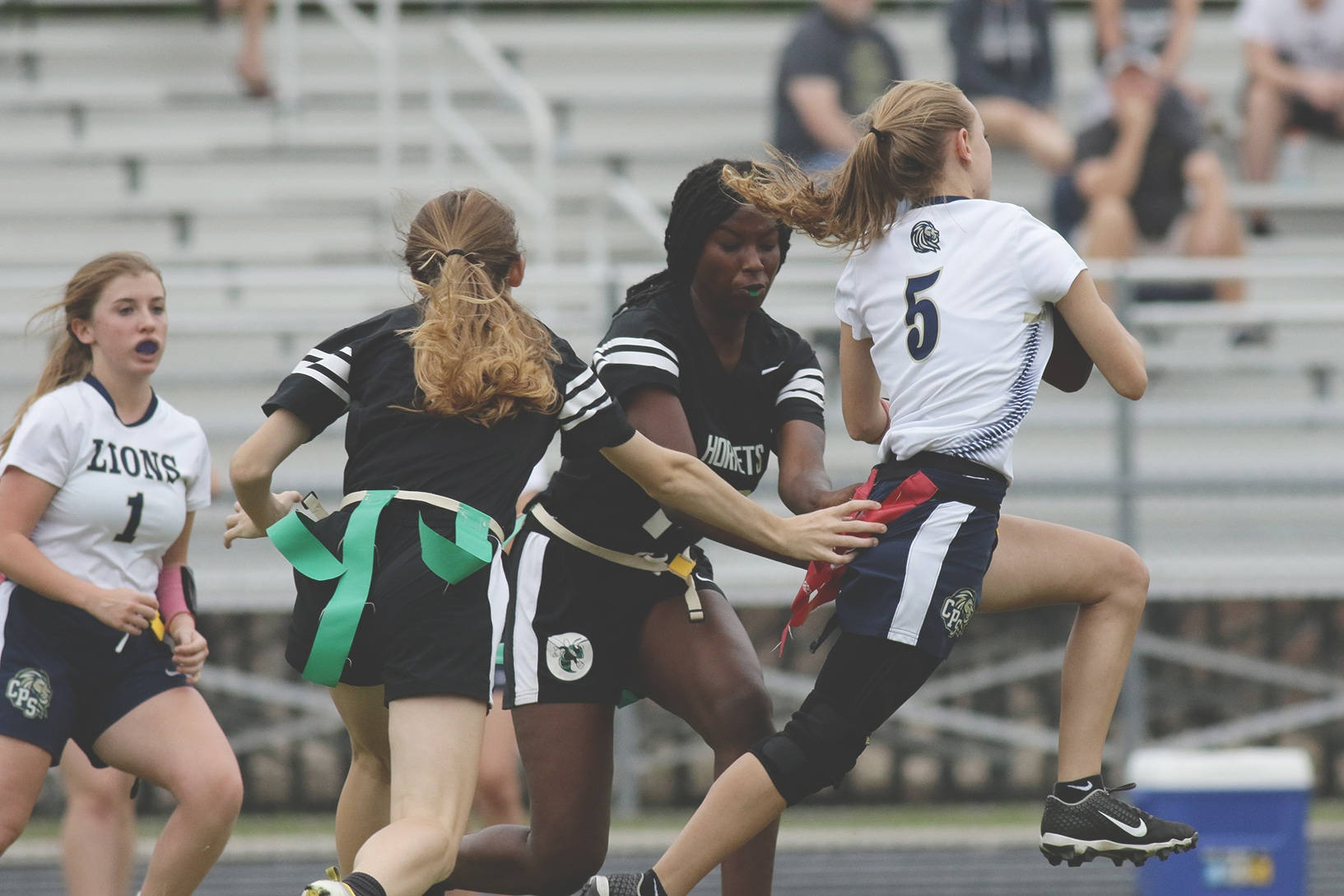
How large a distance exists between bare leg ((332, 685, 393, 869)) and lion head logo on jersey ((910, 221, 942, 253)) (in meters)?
1.73

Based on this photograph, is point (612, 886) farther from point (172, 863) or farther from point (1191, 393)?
point (1191, 393)

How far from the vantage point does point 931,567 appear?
4.04 metres

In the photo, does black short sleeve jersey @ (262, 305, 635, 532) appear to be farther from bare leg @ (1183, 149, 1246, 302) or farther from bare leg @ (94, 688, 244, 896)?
bare leg @ (1183, 149, 1246, 302)

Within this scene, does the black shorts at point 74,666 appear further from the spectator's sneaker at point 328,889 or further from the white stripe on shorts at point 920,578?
the white stripe on shorts at point 920,578

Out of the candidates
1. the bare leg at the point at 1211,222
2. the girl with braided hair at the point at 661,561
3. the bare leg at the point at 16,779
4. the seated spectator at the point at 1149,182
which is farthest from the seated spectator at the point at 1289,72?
the bare leg at the point at 16,779

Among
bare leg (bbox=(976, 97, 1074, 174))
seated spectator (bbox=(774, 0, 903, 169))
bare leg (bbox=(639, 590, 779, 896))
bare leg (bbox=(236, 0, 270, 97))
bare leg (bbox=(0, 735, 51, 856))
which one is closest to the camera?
bare leg (bbox=(639, 590, 779, 896))

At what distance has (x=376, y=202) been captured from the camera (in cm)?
1081

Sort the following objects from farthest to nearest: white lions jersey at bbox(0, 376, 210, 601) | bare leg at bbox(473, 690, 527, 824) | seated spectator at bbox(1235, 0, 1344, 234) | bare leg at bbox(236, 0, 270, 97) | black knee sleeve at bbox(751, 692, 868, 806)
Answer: bare leg at bbox(236, 0, 270, 97) → seated spectator at bbox(1235, 0, 1344, 234) → bare leg at bbox(473, 690, 527, 824) → white lions jersey at bbox(0, 376, 210, 601) → black knee sleeve at bbox(751, 692, 868, 806)

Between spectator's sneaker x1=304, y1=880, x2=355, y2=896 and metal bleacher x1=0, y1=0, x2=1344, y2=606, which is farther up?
Answer: metal bleacher x1=0, y1=0, x2=1344, y2=606

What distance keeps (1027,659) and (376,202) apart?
183 inches

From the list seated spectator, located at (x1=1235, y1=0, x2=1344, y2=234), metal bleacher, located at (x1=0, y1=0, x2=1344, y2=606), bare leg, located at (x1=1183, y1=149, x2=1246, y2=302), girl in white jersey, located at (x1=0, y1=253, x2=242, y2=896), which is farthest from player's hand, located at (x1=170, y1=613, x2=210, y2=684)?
seated spectator, located at (x1=1235, y1=0, x2=1344, y2=234)

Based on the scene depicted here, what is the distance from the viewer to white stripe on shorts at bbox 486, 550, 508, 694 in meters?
4.22

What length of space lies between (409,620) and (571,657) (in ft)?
1.99

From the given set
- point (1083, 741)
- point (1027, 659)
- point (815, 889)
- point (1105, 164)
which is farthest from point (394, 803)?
point (1105, 164)
